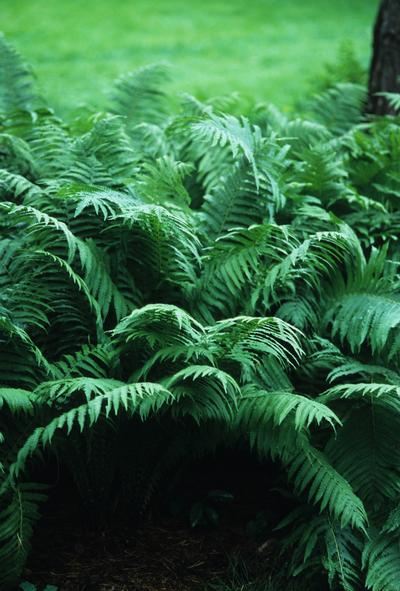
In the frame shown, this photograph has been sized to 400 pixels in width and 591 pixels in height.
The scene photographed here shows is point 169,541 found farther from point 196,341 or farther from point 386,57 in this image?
point 386,57

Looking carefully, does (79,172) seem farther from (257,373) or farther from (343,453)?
(343,453)

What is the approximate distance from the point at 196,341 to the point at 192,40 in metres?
10.5

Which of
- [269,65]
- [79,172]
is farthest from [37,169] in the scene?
[269,65]

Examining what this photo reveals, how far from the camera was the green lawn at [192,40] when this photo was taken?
1015 centimetres

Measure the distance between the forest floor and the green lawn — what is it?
6360 mm

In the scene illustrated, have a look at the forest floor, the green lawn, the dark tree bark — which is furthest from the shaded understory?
the green lawn

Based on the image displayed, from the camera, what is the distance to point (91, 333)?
333 centimetres

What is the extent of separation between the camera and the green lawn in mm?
10148

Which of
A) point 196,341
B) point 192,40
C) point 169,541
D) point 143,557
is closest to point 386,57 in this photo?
point 196,341

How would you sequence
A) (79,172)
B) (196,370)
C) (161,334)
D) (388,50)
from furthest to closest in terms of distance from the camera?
(388,50)
(79,172)
(161,334)
(196,370)

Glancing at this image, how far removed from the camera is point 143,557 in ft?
10.3

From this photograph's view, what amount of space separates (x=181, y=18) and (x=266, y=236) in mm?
11874

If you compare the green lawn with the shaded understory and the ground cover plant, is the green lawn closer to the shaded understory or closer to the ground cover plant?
the ground cover plant

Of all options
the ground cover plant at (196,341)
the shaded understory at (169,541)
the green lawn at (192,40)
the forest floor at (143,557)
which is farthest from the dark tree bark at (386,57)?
the forest floor at (143,557)
